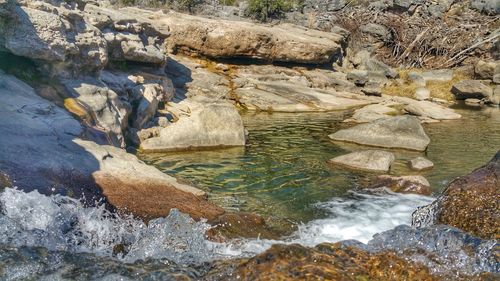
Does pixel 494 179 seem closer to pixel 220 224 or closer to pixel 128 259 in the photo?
pixel 220 224

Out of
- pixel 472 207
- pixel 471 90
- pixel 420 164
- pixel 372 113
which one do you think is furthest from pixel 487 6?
pixel 472 207

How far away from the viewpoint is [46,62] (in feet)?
39.8

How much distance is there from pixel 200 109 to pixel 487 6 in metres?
27.4

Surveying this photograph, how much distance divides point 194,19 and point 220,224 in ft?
62.9

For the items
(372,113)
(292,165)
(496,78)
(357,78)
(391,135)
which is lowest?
(357,78)

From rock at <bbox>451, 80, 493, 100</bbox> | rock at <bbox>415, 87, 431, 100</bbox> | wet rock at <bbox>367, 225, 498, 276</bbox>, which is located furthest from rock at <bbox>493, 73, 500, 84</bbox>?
wet rock at <bbox>367, 225, 498, 276</bbox>

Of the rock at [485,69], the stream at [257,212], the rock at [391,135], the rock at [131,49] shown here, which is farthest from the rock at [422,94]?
the rock at [131,49]

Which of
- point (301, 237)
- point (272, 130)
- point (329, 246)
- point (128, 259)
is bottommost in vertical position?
point (272, 130)

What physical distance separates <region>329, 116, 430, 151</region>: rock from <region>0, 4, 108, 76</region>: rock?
7531 mm

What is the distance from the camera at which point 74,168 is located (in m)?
8.70

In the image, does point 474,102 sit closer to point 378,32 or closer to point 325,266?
point 378,32

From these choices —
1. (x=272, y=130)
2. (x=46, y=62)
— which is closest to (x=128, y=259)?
(x=46, y=62)

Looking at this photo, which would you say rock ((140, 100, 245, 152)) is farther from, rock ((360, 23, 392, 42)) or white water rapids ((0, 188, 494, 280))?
rock ((360, 23, 392, 42))

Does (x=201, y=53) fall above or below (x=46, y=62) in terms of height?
below
